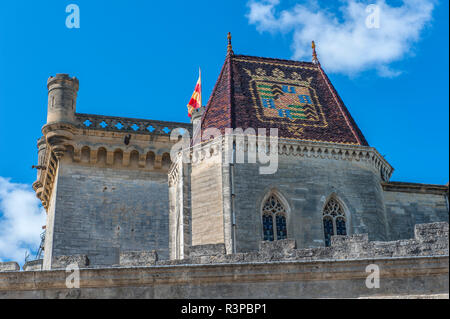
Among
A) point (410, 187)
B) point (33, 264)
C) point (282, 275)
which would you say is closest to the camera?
point (282, 275)

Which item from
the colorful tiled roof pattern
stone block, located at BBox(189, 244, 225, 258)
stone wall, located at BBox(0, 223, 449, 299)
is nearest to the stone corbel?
the colorful tiled roof pattern

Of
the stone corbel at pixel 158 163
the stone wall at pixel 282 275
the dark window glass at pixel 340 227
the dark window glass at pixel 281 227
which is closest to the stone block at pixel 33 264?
the stone corbel at pixel 158 163

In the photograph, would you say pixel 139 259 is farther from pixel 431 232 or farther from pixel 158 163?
pixel 158 163

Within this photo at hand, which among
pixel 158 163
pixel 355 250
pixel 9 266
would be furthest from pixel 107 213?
pixel 355 250

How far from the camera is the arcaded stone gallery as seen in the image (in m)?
15.5

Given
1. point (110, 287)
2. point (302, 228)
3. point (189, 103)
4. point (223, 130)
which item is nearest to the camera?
point (110, 287)

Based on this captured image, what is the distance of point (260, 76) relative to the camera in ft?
91.4

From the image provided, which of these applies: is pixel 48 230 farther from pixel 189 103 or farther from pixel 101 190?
pixel 189 103

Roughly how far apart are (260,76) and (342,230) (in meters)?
6.85

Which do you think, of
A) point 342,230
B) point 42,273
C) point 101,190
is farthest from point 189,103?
point 42,273

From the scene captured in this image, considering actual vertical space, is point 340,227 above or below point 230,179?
below

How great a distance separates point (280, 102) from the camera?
26.7 meters

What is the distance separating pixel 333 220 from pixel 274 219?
1.78 metres
